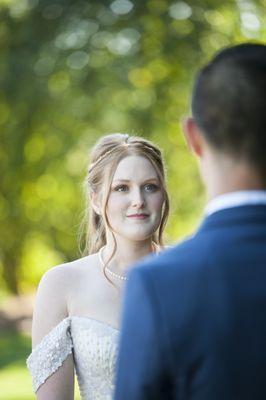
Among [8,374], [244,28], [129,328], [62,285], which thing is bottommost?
[129,328]

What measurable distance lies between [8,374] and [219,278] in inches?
622

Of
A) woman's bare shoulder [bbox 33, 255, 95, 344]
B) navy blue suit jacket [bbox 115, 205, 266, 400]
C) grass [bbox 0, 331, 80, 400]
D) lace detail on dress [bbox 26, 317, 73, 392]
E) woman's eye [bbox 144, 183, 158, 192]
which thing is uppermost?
grass [bbox 0, 331, 80, 400]

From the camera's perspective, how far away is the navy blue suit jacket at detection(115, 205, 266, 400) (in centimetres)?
198

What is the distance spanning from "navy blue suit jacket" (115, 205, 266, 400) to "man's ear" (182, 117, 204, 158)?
0.78 ft

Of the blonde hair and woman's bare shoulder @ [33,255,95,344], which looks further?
the blonde hair

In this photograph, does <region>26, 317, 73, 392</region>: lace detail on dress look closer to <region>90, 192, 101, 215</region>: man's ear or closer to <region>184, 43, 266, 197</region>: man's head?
<region>90, 192, 101, 215</region>: man's ear

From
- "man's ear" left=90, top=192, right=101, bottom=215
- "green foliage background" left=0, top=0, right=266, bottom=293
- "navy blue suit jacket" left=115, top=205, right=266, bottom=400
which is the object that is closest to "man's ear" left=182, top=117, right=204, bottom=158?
"navy blue suit jacket" left=115, top=205, right=266, bottom=400

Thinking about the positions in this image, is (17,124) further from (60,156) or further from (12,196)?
(12,196)

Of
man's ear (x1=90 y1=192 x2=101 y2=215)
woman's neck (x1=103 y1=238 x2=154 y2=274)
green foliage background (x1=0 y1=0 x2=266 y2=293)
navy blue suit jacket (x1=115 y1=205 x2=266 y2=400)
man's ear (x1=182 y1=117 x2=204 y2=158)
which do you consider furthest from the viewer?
green foliage background (x1=0 y1=0 x2=266 y2=293)

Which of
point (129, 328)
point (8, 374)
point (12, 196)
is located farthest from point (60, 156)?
point (129, 328)

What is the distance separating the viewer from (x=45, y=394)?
4160 mm

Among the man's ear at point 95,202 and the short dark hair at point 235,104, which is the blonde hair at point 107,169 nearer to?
the man's ear at point 95,202

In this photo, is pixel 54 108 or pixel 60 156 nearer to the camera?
pixel 54 108

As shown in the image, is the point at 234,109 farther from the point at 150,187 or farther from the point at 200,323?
the point at 150,187
